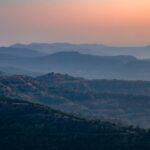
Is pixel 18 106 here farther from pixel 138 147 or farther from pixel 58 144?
pixel 138 147

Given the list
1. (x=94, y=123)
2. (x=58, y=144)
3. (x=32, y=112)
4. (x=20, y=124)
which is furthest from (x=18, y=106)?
(x=58, y=144)

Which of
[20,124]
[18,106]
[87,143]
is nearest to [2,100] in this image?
[18,106]

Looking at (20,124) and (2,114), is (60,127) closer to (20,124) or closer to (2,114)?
(20,124)

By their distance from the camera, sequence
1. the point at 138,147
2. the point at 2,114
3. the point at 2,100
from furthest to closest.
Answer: the point at 2,100, the point at 2,114, the point at 138,147

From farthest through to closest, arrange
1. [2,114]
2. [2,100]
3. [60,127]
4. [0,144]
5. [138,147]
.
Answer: [2,100], [2,114], [60,127], [0,144], [138,147]

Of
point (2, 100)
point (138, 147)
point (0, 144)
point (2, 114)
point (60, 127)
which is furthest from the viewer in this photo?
point (2, 100)

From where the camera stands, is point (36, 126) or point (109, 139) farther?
point (36, 126)
